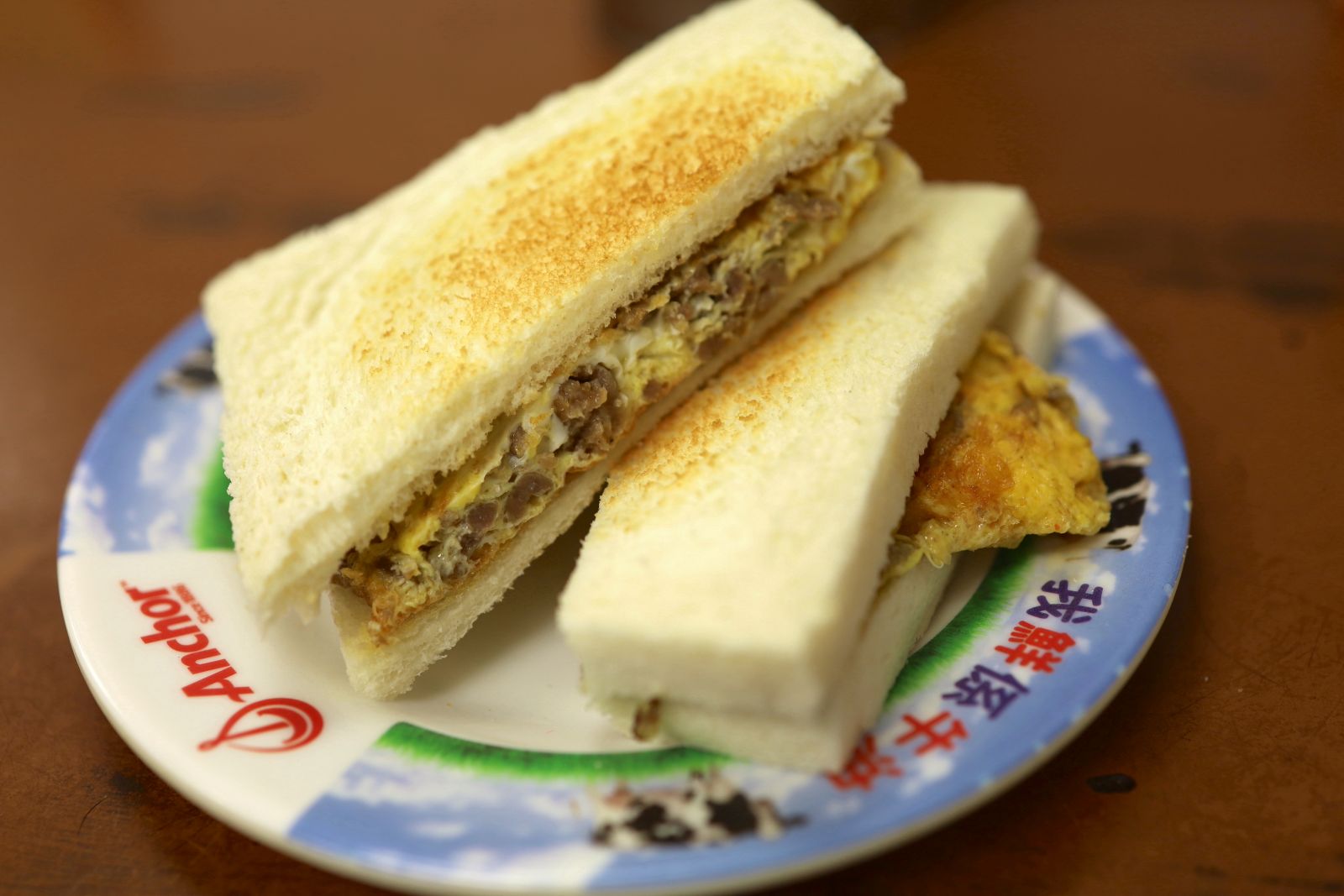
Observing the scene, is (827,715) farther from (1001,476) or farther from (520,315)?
(520,315)

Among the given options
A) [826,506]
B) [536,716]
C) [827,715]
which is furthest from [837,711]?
[536,716]

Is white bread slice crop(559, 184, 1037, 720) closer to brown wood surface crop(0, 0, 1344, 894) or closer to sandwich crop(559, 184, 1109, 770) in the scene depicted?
sandwich crop(559, 184, 1109, 770)

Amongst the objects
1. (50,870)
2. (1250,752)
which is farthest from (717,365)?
(50,870)

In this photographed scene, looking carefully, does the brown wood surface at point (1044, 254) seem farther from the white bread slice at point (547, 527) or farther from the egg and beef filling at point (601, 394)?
the egg and beef filling at point (601, 394)

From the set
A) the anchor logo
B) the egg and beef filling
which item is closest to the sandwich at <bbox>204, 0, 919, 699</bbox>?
the egg and beef filling

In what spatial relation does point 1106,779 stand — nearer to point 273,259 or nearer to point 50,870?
point 50,870

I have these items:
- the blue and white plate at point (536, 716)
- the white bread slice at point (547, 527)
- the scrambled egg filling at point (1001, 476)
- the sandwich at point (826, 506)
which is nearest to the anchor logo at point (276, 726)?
the blue and white plate at point (536, 716)
